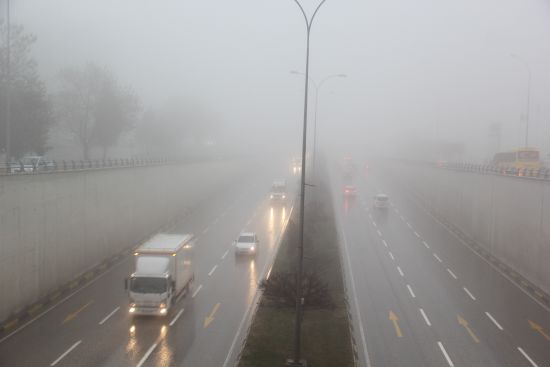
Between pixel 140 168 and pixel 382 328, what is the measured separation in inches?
849

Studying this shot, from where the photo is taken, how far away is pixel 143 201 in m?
34.8

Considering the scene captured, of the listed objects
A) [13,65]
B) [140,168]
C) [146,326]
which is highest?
[13,65]

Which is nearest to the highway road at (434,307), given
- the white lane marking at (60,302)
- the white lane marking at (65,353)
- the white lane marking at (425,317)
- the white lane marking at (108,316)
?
the white lane marking at (425,317)

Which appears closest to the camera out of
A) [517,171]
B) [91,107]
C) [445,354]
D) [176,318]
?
[445,354]

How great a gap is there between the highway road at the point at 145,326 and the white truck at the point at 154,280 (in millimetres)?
605

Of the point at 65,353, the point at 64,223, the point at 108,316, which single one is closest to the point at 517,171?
the point at 108,316

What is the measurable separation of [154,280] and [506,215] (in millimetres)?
19594

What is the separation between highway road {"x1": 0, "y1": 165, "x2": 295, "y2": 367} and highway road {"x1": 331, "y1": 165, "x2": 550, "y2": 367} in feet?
14.7

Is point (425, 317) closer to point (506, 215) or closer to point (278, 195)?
point (506, 215)

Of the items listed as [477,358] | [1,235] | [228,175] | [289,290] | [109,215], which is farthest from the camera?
[228,175]

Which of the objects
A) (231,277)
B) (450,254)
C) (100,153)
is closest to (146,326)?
(231,277)

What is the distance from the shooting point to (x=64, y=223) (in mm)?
22516

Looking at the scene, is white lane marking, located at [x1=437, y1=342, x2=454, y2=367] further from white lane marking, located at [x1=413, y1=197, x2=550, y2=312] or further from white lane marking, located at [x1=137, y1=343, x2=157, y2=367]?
white lane marking, located at [x1=137, y1=343, x2=157, y2=367]

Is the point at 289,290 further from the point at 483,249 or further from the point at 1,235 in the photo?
the point at 483,249
